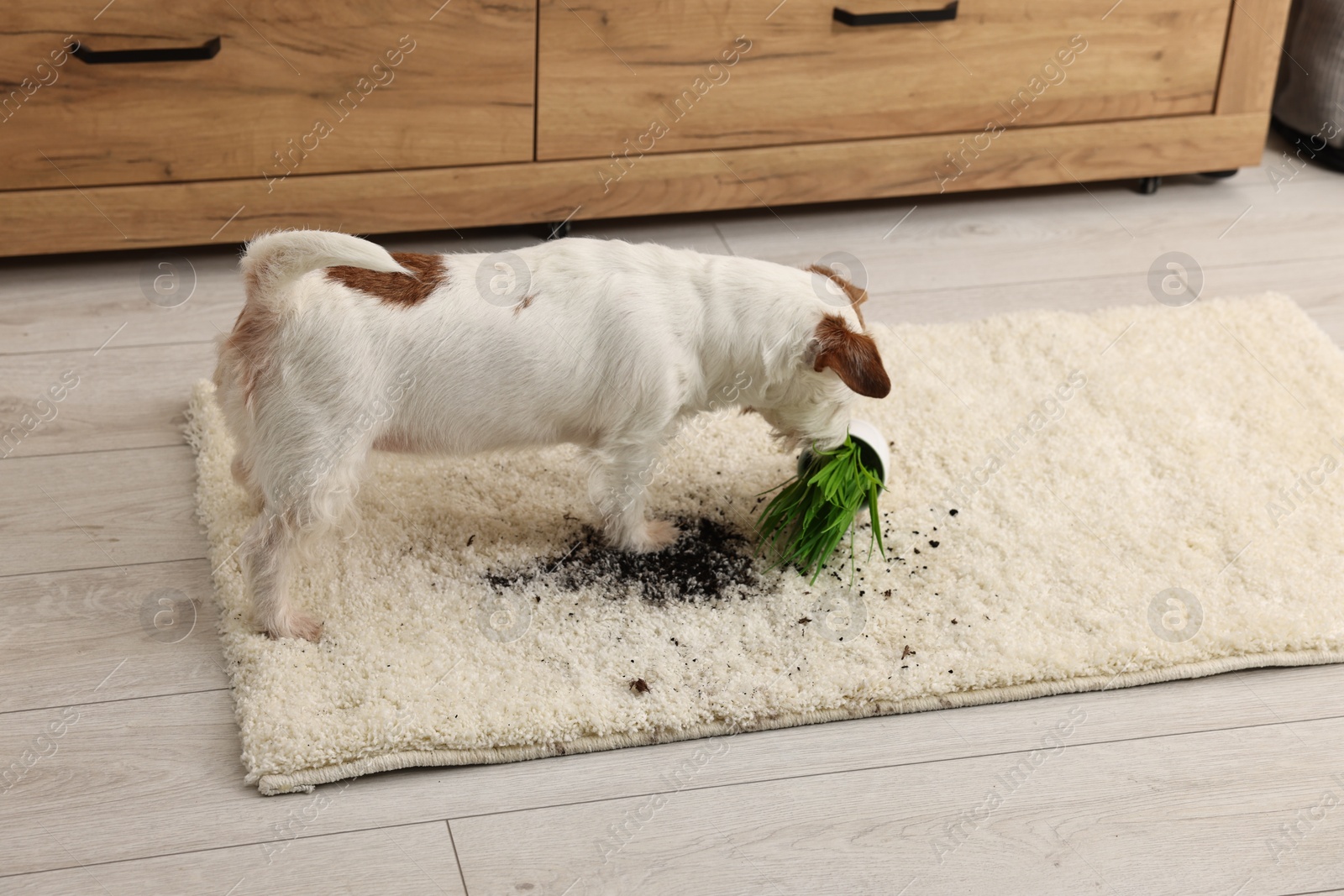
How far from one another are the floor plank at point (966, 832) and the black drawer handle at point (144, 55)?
1.31 m

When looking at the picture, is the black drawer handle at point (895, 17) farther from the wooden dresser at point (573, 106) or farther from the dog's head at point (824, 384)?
the dog's head at point (824, 384)

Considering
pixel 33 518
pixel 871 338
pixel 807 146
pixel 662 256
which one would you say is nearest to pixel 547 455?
pixel 662 256

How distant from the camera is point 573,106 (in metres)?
2.24

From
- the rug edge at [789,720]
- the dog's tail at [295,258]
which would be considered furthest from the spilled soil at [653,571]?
the dog's tail at [295,258]

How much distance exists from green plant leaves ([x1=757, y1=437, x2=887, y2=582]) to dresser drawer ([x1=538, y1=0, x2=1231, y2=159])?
846 millimetres

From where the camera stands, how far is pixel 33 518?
1.73 meters

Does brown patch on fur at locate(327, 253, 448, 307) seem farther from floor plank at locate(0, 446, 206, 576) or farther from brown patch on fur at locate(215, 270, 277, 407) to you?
floor plank at locate(0, 446, 206, 576)

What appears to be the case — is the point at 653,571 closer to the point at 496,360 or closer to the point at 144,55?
the point at 496,360

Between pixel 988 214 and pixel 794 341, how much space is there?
3.97 feet

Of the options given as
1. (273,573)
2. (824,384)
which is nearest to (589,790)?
(273,573)

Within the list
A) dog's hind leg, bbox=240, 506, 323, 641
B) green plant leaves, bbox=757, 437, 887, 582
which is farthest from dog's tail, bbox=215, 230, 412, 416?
green plant leaves, bbox=757, 437, 887, 582

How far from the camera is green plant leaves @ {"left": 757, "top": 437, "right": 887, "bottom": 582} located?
66.1 inches

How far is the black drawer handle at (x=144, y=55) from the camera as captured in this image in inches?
78.4

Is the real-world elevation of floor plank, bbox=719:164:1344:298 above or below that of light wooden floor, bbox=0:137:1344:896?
above
